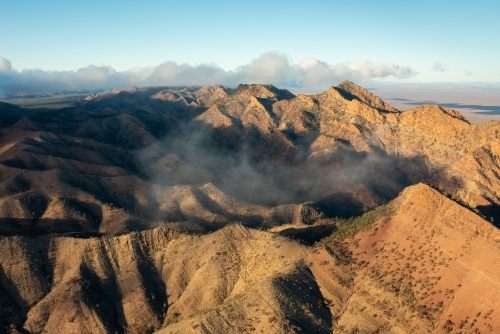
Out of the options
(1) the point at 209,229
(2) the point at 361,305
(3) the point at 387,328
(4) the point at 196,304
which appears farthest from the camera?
(1) the point at 209,229

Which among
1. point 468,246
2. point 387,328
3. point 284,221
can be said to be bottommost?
point 284,221

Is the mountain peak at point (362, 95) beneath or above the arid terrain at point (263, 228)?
above

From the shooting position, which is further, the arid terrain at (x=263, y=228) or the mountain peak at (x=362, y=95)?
the mountain peak at (x=362, y=95)

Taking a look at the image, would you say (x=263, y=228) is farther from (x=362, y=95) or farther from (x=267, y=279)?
(x=362, y=95)

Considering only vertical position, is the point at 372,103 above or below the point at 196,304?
above

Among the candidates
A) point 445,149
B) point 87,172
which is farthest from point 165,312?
point 445,149

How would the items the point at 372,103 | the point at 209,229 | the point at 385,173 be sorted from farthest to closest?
the point at 372,103
the point at 385,173
the point at 209,229

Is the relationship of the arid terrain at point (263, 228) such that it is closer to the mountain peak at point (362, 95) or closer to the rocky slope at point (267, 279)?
the rocky slope at point (267, 279)

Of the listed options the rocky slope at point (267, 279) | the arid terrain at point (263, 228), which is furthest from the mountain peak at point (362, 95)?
the rocky slope at point (267, 279)

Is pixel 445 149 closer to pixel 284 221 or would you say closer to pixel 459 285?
pixel 284 221
